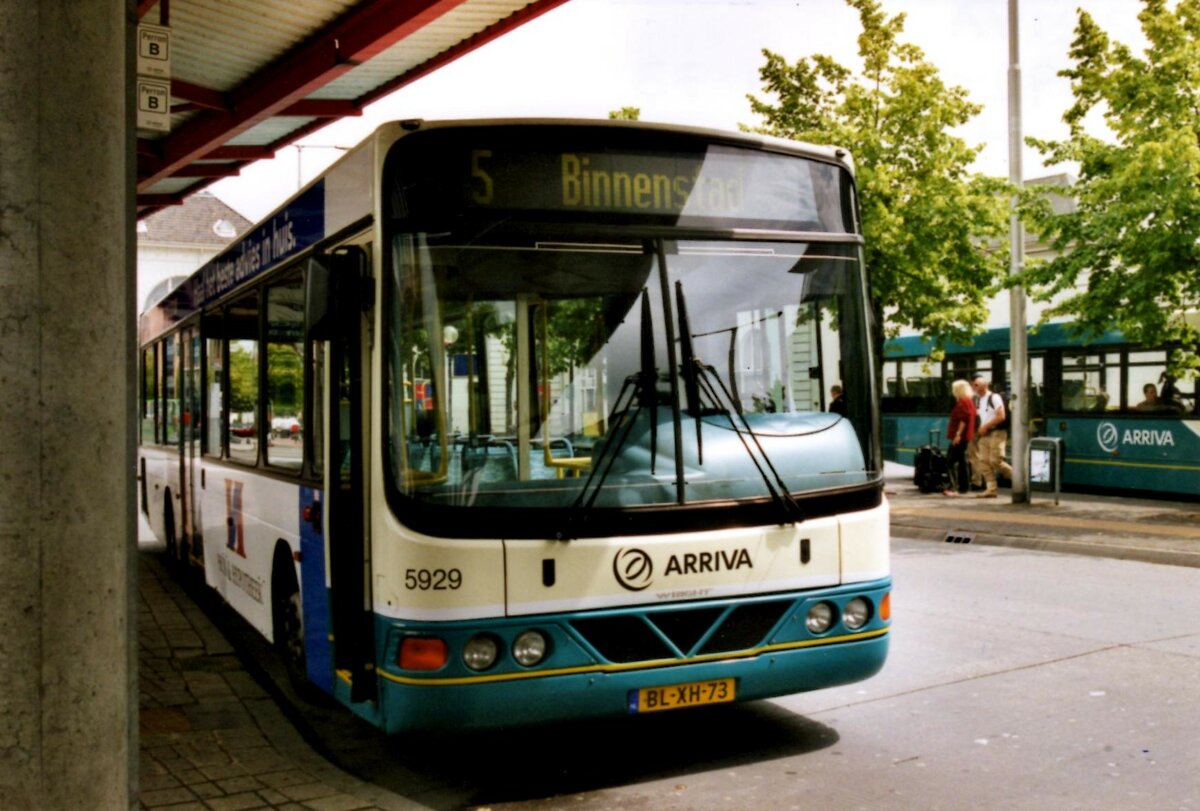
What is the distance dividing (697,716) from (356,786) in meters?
1.99

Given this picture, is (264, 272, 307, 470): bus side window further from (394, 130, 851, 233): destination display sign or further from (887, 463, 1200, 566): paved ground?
(887, 463, 1200, 566): paved ground

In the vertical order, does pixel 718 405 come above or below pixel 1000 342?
below

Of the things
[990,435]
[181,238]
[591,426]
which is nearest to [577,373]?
[591,426]

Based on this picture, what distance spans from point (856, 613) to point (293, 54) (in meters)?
8.28

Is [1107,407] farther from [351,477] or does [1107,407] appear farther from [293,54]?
[351,477]

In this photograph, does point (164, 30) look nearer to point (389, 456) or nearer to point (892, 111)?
point (389, 456)

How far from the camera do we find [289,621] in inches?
283

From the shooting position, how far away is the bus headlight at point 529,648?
16.9 ft

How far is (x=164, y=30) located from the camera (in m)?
5.65

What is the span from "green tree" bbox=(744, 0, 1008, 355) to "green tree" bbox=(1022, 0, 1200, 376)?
13.8 ft

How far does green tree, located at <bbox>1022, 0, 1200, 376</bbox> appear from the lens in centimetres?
1530

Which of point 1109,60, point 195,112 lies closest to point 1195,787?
point 195,112

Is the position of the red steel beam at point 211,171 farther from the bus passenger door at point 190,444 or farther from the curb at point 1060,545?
the curb at point 1060,545

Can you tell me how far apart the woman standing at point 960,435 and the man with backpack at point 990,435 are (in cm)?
18
